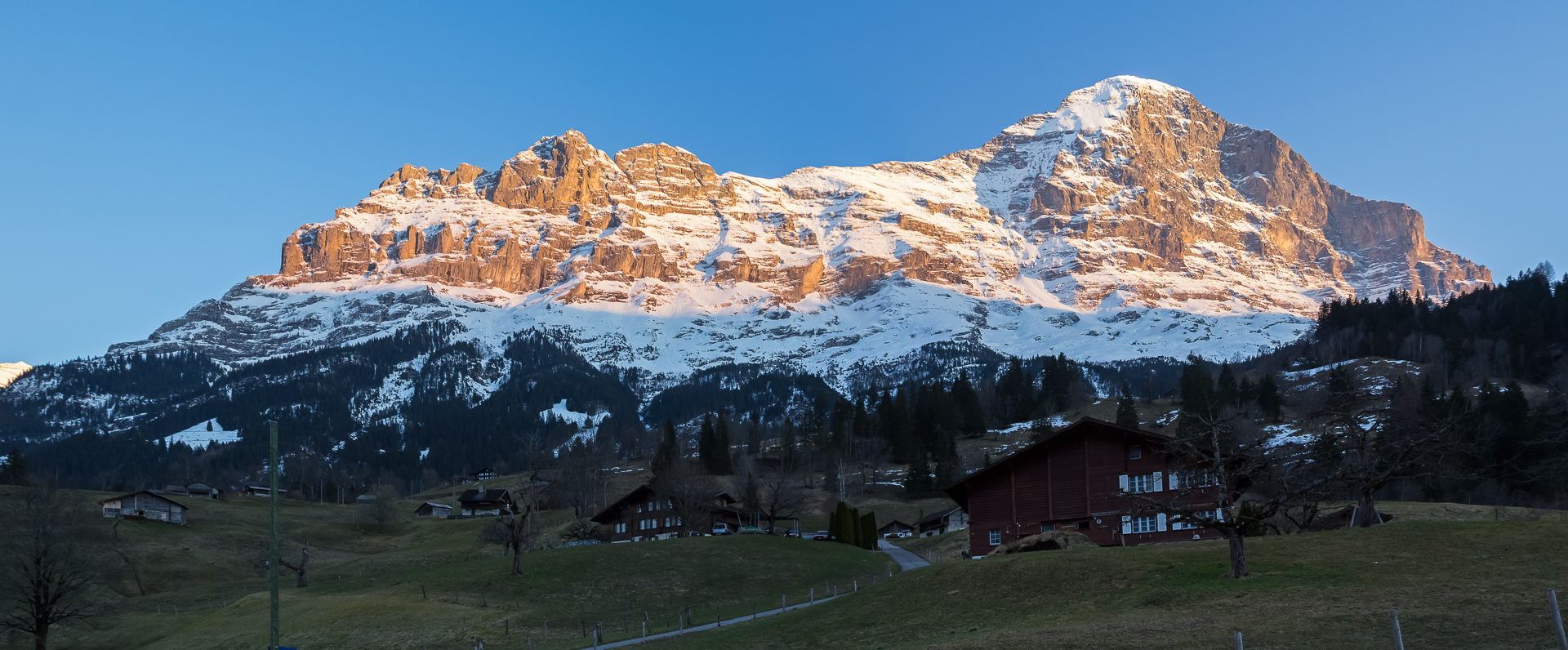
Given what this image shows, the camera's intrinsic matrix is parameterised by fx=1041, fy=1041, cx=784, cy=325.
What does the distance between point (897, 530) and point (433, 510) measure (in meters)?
70.0

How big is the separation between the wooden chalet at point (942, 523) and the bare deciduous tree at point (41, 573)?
69.4 meters

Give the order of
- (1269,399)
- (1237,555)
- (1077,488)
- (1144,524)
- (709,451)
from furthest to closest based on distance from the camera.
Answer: (709,451)
(1269,399)
(1077,488)
(1144,524)
(1237,555)

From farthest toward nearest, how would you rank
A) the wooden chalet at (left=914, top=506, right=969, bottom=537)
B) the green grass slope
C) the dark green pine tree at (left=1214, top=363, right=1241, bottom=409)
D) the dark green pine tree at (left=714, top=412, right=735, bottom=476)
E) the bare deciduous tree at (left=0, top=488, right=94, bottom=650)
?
the dark green pine tree at (left=714, top=412, right=735, bottom=476), the dark green pine tree at (left=1214, top=363, right=1241, bottom=409), the wooden chalet at (left=914, top=506, right=969, bottom=537), the bare deciduous tree at (left=0, top=488, right=94, bottom=650), the green grass slope

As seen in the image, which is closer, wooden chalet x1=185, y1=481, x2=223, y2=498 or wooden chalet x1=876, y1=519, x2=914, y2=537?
wooden chalet x1=876, y1=519, x2=914, y2=537

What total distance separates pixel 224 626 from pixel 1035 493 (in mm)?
46039

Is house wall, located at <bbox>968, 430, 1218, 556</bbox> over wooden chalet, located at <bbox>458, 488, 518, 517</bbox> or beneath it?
over

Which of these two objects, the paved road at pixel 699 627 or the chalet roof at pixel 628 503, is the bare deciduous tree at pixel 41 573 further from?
the chalet roof at pixel 628 503

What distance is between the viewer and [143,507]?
107062mm

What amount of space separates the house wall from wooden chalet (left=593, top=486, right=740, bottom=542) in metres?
46.1

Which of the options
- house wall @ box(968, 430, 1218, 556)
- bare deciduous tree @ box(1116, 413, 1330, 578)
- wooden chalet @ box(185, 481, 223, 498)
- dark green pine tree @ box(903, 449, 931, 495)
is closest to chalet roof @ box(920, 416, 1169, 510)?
house wall @ box(968, 430, 1218, 556)

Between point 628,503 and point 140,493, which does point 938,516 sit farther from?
point 140,493

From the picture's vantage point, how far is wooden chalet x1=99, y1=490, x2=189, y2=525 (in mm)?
106125

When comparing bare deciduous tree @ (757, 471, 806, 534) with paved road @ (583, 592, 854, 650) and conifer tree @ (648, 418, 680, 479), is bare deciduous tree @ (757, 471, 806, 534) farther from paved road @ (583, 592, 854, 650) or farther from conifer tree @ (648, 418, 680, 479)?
paved road @ (583, 592, 854, 650)

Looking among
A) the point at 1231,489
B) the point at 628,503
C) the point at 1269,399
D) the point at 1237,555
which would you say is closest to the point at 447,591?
the point at 1231,489
